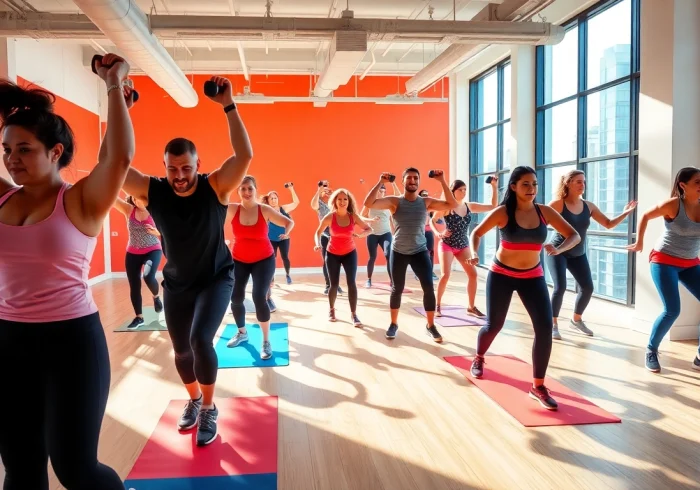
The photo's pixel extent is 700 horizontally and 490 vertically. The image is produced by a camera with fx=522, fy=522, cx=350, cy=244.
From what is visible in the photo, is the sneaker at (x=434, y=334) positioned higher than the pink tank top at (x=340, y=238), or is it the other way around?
the pink tank top at (x=340, y=238)

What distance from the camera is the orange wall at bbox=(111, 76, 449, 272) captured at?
380 inches

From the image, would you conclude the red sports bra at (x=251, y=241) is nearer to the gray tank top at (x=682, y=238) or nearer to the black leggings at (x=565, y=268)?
the black leggings at (x=565, y=268)

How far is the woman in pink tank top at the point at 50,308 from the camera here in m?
1.31

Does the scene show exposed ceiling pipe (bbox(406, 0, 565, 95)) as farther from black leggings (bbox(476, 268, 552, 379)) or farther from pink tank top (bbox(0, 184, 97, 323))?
pink tank top (bbox(0, 184, 97, 323))

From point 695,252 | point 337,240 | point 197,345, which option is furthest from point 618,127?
point 197,345

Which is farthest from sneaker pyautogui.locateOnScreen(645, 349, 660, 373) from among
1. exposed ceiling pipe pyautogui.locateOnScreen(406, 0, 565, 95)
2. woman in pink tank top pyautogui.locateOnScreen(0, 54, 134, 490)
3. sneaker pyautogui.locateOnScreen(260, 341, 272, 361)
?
woman in pink tank top pyautogui.locateOnScreen(0, 54, 134, 490)

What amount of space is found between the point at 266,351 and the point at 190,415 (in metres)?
1.43

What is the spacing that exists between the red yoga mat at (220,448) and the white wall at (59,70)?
18.5 feet

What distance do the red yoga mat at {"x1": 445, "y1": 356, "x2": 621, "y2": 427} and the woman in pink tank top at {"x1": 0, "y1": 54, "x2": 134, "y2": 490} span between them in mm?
2363

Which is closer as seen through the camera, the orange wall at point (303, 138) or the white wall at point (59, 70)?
the white wall at point (59, 70)

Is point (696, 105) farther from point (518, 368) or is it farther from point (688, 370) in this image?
point (518, 368)

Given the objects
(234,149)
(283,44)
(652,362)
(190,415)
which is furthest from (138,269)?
(283,44)

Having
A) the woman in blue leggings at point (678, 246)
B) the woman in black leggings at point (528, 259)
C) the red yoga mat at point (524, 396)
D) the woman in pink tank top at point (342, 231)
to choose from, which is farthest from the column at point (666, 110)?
the woman in pink tank top at point (342, 231)

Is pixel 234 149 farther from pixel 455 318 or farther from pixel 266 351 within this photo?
pixel 455 318
